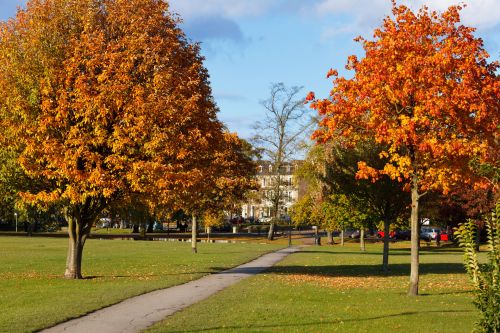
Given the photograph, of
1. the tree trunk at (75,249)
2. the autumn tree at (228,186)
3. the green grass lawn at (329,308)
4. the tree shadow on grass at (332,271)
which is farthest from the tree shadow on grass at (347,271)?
the autumn tree at (228,186)

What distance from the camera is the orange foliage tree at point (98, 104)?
18.8 metres

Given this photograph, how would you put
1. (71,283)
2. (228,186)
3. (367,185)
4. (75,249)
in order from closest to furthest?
(71,283), (75,249), (367,185), (228,186)

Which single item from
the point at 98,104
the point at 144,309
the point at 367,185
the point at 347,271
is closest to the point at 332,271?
the point at 347,271

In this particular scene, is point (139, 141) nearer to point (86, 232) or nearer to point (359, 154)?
point (86, 232)

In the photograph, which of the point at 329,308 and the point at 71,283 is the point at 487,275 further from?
the point at 71,283

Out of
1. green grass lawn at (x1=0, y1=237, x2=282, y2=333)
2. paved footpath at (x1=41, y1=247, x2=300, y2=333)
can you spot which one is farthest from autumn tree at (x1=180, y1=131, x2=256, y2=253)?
paved footpath at (x1=41, y1=247, x2=300, y2=333)

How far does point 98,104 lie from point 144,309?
711 cm

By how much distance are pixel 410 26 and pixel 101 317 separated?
10.9 metres

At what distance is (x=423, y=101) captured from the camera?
15781mm

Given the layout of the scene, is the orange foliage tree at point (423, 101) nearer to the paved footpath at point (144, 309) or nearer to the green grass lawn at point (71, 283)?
the paved footpath at point (144, 309)

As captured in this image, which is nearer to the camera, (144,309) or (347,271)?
(144,309)

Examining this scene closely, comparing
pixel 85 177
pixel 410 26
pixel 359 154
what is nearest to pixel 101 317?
pixel 85 177

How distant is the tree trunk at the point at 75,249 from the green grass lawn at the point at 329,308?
5709 millimetres

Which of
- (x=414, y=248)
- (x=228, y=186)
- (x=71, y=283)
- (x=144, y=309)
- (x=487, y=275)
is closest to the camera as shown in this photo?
(x=487, y=275)
